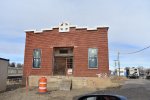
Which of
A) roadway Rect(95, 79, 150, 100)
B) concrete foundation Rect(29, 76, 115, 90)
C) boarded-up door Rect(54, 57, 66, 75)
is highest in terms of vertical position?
boarded-up door Rect(54, 57, 66, 75)

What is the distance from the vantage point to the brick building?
89.2 ft

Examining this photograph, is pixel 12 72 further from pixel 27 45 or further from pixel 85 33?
pixel 85 33

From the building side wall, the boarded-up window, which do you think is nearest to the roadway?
the building side wall

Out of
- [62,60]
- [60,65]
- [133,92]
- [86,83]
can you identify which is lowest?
[133,92]

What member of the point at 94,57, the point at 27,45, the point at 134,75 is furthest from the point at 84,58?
the point at 134,75

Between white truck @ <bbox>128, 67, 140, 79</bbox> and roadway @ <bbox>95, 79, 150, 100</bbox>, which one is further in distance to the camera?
white truck @ <bbox>128, 67, 140, 79</bbox>

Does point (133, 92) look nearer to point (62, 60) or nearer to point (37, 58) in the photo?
point (62, 60)

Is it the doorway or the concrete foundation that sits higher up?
the doorway

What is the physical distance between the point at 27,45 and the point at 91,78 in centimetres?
937

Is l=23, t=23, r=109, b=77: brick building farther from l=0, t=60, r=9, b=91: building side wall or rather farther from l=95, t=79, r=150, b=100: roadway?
l=95, t=79, r=150, b=100: roadway

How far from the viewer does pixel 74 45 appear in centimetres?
2795

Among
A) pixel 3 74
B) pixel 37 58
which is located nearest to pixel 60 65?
pixel 37 58

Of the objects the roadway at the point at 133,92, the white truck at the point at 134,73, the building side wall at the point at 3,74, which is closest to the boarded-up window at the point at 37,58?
the building side wall at the point at 3,74

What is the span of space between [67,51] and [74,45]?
5.47 ft
